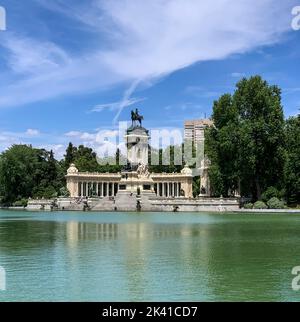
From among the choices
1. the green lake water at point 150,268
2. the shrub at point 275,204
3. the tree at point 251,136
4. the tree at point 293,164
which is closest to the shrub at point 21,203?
the tree at point 251,136

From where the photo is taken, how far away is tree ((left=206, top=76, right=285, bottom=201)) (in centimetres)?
5962

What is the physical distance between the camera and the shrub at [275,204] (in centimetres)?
5644

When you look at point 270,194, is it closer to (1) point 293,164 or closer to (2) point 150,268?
(1) point 293,164

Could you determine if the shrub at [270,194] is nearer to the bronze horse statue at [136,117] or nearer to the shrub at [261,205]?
the shrub at [261,205]

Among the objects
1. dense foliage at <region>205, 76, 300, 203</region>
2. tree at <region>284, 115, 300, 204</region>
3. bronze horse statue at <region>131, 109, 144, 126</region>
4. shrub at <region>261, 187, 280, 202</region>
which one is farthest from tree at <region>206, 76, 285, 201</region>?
bronze horse statue at <region>131, 109, 144, 126</region>

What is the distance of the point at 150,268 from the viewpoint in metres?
15.6

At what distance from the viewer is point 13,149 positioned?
9262 cm

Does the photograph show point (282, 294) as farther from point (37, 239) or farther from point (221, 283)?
point (37, 239)

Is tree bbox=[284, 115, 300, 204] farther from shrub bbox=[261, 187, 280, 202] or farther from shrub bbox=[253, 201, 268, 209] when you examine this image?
shrub bbox=[253, 201, 268, 209]

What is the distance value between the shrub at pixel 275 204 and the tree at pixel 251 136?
4.37 meters

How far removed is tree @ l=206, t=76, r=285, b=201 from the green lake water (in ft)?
116

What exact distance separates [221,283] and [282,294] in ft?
5.61

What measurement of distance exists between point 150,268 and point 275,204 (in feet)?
140
